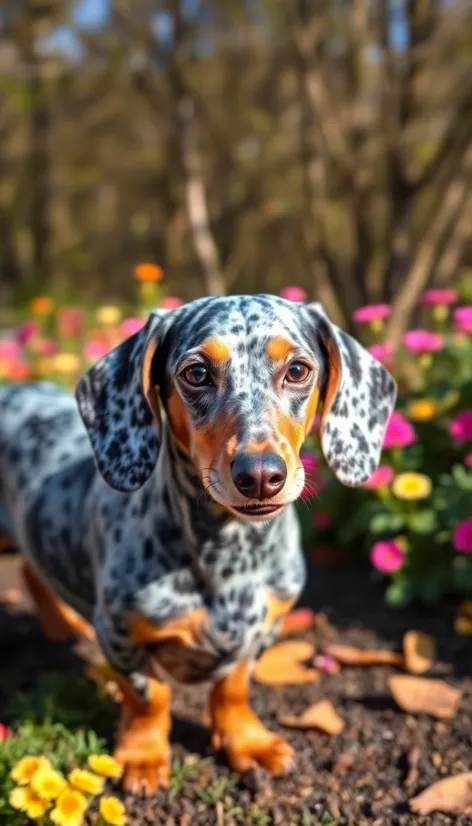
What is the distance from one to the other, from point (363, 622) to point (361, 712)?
0.56 m

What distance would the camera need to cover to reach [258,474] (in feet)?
5.53

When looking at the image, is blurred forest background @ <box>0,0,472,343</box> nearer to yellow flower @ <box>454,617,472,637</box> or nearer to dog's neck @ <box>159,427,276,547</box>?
yellow flower @ <box>454,617,472,637</box>

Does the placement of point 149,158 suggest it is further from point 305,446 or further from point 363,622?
point 363,622

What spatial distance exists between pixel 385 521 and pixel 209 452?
4.67ft

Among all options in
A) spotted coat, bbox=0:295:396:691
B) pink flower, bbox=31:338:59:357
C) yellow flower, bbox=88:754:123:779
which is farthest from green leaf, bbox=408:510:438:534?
pink flower, bbox=31:338:59:357

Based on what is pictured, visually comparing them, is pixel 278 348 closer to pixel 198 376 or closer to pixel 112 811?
pixel 198 376

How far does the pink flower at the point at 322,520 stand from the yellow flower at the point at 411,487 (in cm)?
59

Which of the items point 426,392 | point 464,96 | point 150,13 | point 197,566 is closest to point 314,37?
point 464,96

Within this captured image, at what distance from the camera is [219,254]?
999 cm

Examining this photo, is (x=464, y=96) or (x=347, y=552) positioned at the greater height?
(x=464, y=96)

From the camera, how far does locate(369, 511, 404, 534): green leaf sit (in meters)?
3.11

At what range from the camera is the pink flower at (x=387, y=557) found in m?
3.02

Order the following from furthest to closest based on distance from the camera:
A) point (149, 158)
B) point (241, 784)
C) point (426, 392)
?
point (149, 158) → point (426, 392) → point (241, 784)

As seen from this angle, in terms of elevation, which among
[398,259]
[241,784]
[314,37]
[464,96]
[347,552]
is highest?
[314,37]
